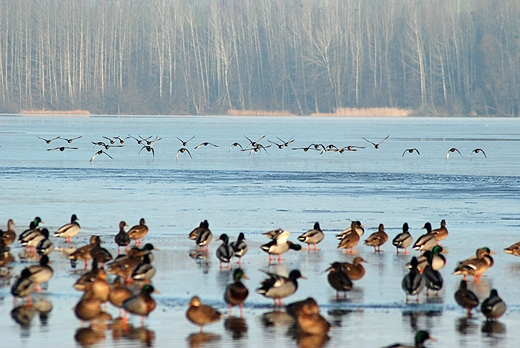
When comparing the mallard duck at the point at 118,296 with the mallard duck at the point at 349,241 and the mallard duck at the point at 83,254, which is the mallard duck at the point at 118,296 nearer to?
the mallard duck at the point at 83,254

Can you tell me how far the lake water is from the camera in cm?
850

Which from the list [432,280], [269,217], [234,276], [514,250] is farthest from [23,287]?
[269,217]

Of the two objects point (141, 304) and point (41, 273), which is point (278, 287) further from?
point (41, 273)

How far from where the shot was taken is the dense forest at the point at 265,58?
93.4 m

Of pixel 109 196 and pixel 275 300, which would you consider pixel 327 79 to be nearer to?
pixel 109 196

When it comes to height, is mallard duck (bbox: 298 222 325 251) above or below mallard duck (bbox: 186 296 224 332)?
above

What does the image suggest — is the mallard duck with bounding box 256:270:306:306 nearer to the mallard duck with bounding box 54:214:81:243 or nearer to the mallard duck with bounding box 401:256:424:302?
the mallard duck with bounding box 401:256:424:302

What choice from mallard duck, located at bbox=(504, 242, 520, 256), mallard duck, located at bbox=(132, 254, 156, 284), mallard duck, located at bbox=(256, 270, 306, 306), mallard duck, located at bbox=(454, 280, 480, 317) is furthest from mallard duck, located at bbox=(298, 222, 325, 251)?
mallard duck, located at bbox=(454, 280, 480, 317)

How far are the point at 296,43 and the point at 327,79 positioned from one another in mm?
7961

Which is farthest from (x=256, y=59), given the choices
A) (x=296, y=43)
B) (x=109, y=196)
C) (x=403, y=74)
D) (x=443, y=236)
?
(x=443, y=236)

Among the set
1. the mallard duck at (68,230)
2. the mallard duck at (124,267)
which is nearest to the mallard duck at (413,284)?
the mallard duck at (124,267)

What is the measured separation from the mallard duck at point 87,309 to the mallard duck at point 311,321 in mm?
1839

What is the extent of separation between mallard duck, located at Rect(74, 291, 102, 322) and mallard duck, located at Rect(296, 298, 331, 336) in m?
1.84

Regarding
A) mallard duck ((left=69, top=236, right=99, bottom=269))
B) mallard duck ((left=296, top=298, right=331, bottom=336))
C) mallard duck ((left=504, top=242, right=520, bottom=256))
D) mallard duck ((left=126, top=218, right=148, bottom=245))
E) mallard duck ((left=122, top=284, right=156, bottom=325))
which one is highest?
mallard duck ((left=126, top=218, right=148, bottom=245))
